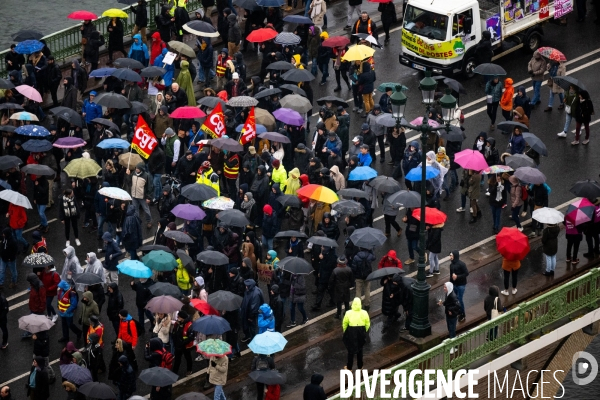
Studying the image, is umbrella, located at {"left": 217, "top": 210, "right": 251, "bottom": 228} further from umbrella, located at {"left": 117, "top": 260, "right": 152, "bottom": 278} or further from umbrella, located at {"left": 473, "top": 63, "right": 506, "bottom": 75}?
umbrella, located at {"left": 473, "top": 63, "right": 506, "bottom": 75}

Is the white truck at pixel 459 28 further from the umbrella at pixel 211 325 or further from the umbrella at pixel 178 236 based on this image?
the umbrella at pixel 211 325

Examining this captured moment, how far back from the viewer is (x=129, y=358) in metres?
30.0

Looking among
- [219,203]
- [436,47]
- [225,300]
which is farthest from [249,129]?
[436,47]

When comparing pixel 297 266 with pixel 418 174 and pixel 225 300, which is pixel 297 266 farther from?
pixel 418 174


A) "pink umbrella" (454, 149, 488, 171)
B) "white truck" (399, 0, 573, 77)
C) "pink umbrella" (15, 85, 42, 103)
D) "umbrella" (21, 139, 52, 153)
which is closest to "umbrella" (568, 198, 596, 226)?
"pink umbrella" (454, 149, 488, 171)

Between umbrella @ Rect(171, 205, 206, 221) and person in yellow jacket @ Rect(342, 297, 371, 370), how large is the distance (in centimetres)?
486

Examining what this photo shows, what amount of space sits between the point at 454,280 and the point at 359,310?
2.48m

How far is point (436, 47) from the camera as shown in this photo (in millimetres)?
41031

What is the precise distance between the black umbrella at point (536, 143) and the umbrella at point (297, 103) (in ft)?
17.6

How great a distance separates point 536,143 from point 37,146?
1142 cm

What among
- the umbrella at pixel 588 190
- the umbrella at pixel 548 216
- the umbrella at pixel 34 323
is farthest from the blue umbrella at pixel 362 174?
the umbrella at pixel 34 323

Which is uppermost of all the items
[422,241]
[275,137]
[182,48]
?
[422,241]

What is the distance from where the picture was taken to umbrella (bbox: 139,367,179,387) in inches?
1112

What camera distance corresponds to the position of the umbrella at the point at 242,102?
123 feet
